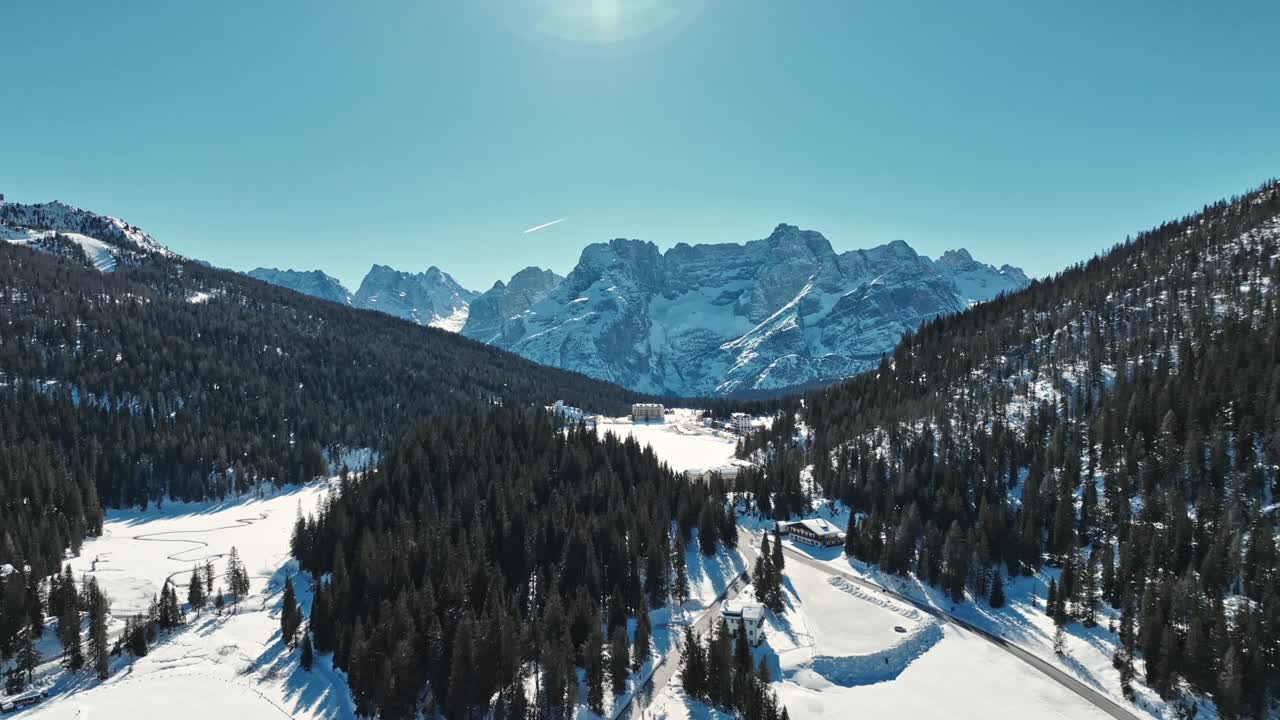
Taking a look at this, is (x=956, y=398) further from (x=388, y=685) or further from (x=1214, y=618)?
(x=388, y=685)

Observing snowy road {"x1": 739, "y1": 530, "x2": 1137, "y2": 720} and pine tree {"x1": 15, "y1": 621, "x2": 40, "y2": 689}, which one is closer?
snowy road {"x1": 739, "y1": 530, "x2": 1137, "y2": 720}

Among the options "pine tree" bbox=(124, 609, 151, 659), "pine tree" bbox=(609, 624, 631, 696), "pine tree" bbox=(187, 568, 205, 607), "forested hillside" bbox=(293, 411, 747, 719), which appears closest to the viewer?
"forested hillside" bbox=(293, 411, 747, 719)

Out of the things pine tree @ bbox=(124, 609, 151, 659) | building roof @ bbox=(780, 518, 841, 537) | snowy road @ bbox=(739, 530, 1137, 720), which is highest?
building roof @ bbox=(780, 518, 841, 537)

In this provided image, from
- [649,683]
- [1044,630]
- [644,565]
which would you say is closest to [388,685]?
[649,683]

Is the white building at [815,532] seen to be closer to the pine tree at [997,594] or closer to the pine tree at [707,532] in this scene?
the pine tree at [707,532]

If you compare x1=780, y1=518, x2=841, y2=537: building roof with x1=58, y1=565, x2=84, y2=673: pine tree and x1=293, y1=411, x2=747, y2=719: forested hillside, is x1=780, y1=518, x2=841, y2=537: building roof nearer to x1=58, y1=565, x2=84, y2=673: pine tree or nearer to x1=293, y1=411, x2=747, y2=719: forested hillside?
x1=293, y1=411, x2=747, y2=719: forested hillside

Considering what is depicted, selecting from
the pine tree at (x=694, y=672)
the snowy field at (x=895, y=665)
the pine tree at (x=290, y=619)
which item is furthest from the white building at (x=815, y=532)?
the pine tree at (x=290, y=619)

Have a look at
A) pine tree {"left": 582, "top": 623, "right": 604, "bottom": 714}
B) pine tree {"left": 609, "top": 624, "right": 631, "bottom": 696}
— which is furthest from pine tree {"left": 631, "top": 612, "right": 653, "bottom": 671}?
pine tree {"left": 582, "top": 623, "right": 604, "bottom": 714}
